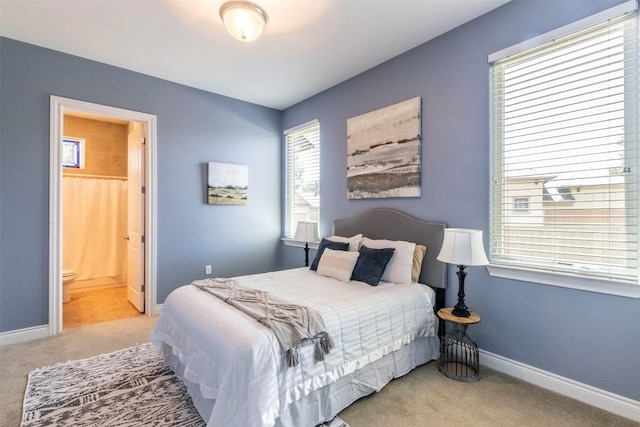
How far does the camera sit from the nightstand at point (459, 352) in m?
2.27

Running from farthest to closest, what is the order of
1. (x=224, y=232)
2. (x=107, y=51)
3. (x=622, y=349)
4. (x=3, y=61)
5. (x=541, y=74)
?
(x=224, y=232) < (x=107, y=51) < (x=3, y=61) < (x=541, y=74) < (x=622, y=349)

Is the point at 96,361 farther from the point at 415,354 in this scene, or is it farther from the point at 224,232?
the point at 415,354

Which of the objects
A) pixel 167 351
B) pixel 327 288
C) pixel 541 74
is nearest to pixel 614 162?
pixel 541 74

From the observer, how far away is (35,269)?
3.02 m

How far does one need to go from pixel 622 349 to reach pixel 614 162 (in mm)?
1175

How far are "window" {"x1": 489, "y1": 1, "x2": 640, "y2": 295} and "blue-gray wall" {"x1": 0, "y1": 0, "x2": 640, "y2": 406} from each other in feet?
0.45

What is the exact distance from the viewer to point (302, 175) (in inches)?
180

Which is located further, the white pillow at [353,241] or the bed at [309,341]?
the white pillow at [353,241]

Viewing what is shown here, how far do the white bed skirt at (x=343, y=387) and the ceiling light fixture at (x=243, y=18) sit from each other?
252 cm

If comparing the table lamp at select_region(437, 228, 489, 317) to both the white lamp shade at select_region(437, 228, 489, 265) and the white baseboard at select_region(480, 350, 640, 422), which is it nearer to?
the white lamp shade at select_region(437, 228, 489, 265)

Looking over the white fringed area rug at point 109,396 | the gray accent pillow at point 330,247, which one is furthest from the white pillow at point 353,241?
the white fringed area rug at point 109,396

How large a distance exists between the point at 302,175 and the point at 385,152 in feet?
5.34

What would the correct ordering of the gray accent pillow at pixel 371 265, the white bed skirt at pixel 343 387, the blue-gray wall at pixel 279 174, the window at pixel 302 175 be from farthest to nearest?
the window at pixel 302 175 < the gray accent pillow at pixel 371 265 < the blue-gray wall at pixel 279 174 < the white bed skirt at pixel 343 387

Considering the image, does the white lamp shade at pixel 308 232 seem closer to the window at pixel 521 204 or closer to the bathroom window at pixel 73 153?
the window at pixel 521 204
